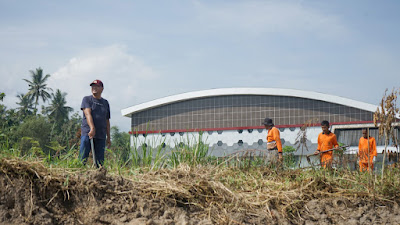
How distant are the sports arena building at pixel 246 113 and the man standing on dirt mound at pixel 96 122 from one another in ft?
49.3

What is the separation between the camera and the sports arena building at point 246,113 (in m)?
21.5

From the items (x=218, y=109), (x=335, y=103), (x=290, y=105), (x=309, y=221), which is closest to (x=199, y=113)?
(x=218, y=109)

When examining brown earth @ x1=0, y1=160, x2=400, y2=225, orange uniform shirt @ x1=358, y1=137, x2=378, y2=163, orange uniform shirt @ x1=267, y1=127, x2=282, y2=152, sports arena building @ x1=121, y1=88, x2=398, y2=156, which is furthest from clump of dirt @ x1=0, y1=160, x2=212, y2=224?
sports arena building @ x1=121, y1=88, x2=398, y2=156

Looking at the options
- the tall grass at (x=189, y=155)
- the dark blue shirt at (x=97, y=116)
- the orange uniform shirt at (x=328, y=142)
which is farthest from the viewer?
the orange uniform shirt at (x=328, y=142)

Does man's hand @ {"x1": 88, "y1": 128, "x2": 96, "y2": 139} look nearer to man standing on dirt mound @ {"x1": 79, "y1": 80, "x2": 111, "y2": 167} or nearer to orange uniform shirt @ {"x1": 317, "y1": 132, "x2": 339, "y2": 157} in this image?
man standing on dirt mound @ {"x1": 79, "y1": 80, "x2": 111, "y2": 167}

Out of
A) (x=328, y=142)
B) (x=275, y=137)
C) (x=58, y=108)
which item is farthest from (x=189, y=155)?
(x=58, y=108)

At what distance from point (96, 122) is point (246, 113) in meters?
18.0

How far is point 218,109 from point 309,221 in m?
19.6

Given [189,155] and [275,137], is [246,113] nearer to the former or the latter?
[275,137]

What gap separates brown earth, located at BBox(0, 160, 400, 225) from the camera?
3164mm

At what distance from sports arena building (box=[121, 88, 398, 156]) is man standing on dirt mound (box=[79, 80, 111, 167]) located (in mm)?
15014

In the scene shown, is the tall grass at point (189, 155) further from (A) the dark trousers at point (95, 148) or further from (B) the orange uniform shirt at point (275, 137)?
(B) the orange uniform shirt at point (275, 137)

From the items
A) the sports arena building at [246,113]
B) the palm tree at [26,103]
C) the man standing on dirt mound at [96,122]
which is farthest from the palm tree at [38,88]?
the man standing on dirt mound at [96,122]

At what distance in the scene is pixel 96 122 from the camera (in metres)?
5.60
